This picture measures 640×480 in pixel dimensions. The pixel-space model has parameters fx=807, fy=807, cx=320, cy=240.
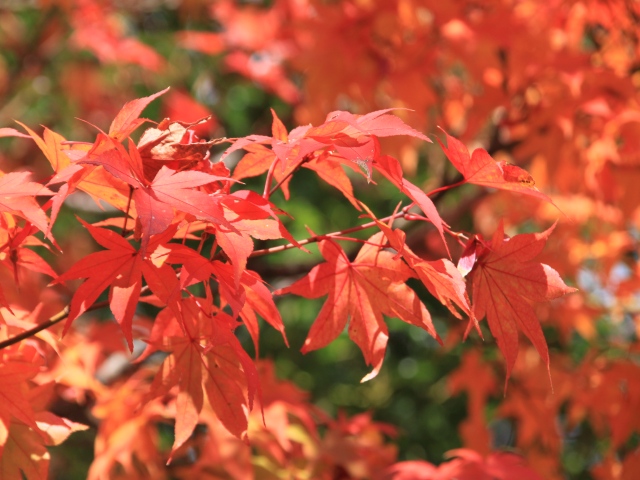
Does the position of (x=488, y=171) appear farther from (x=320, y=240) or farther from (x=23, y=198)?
(x=23, y=198)

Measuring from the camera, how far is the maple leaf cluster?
0.59 meters

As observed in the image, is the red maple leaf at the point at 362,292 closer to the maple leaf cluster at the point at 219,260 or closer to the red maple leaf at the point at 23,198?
the maple leaf cluster at the point at 219,260

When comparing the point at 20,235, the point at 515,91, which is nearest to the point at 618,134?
the point at 515,91

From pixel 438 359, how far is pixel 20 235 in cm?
220

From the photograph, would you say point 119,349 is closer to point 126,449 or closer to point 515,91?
point 126,449

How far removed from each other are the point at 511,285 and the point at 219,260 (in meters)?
0.24

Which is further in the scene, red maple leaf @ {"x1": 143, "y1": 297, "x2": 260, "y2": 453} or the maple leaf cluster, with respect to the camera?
red maple leaf @ {"x1": 143, "y1": 297, "x2": 260, "y2": 453}

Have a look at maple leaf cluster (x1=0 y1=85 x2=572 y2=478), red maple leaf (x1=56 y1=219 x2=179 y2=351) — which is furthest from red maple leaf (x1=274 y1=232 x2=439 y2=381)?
red maple leaf (x1=56 y1=219 x2=179 y2=351)

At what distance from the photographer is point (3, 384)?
2.29ft

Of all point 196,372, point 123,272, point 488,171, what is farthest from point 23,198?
point 488,171

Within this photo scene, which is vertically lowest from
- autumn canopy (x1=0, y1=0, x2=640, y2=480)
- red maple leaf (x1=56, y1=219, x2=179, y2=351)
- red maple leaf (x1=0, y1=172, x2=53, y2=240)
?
autumn canopy (x1=0, y1=0, x2=640, y2=480)

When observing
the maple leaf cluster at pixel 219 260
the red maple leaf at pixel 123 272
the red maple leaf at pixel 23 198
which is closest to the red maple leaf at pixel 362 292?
the maple leaf cluster at pixel 219 260

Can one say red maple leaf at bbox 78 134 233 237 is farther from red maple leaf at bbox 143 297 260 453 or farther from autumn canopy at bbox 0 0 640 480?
red maple leaf at bbox 143 297 260 453

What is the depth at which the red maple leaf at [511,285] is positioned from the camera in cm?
66
